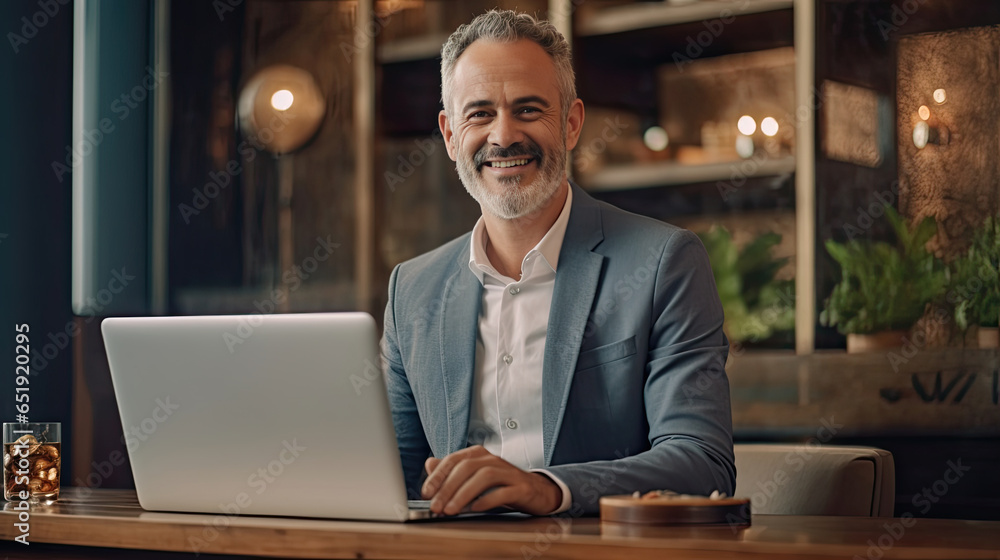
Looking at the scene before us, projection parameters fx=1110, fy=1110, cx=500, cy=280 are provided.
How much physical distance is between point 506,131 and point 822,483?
80cm

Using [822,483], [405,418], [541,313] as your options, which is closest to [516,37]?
[541,313]

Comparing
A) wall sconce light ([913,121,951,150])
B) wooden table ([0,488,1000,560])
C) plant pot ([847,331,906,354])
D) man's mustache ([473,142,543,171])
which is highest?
wall sconce light ([913,121,951,150])

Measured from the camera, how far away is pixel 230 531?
1181mm

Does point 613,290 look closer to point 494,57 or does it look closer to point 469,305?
point 469,305

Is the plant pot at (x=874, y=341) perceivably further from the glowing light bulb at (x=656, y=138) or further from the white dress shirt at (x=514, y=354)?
the white dress shirt at (x=514, y=354)

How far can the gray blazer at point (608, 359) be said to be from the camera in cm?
159

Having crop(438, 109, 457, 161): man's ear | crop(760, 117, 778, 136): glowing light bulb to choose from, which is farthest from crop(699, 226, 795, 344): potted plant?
crop(438, 109, 457, 161): man's ear

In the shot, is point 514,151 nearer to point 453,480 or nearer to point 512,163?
point 512,163

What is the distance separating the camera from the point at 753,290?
3229 millimetres

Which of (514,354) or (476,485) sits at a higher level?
(514,354)

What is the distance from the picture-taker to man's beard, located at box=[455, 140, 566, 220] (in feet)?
6.43

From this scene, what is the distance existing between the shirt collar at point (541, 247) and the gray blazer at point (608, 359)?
0.02 meters

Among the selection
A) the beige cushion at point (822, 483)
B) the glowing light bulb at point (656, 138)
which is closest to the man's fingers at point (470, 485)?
the beige cushion at point (822, 483)

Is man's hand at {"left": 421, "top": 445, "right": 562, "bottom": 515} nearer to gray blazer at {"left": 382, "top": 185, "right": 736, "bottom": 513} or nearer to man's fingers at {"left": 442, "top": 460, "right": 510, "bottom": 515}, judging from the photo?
man's fingers at {"left": 442, "top": 460, "right": 510, "bottom": 515}
